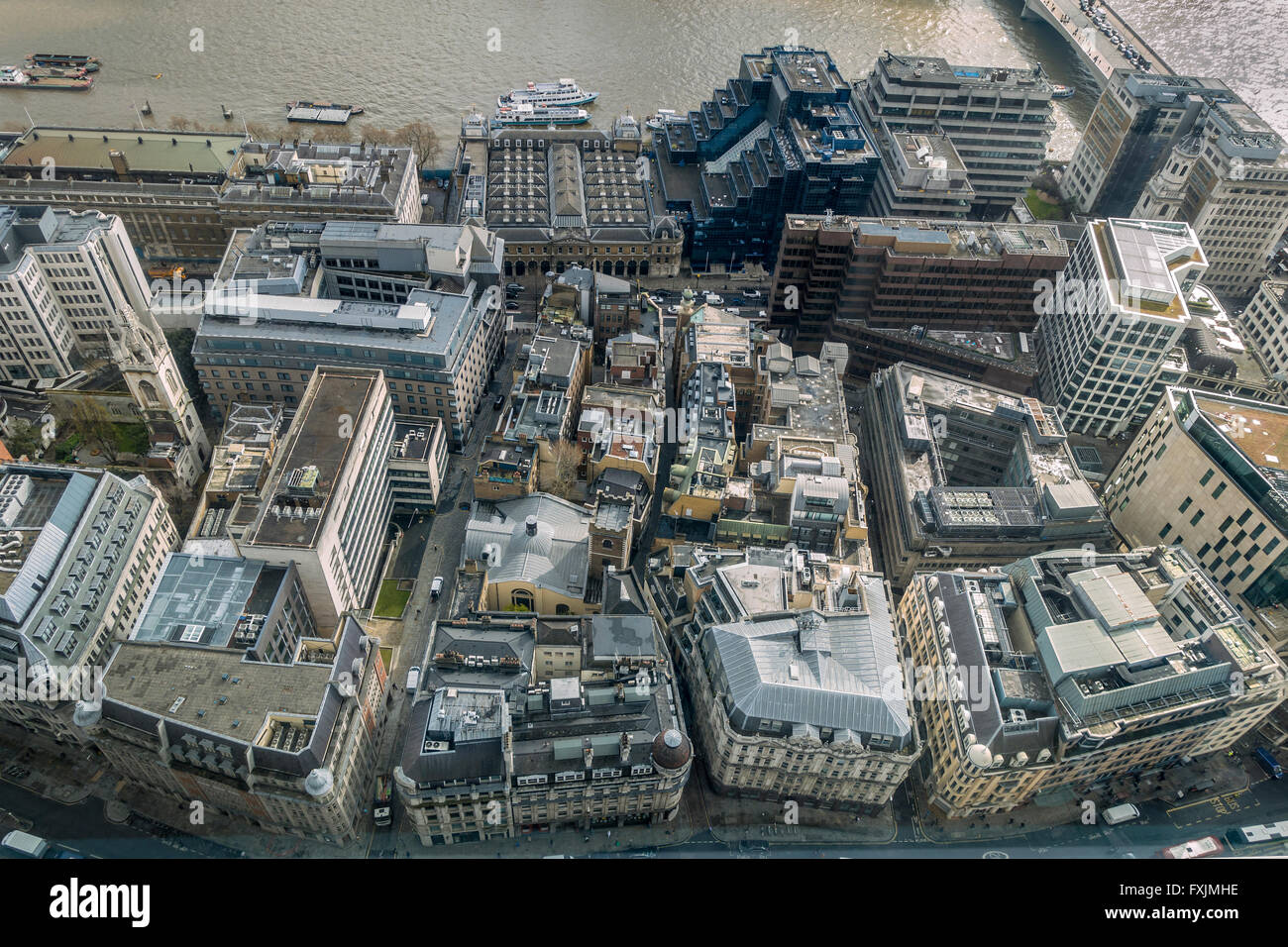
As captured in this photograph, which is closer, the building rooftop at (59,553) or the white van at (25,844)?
the white van at (25,844)

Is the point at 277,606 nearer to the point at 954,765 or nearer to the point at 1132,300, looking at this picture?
the point at 954,765

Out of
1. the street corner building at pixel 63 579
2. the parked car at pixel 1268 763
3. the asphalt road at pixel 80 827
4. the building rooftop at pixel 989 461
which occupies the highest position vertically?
the building rooftop at pixel 989 461

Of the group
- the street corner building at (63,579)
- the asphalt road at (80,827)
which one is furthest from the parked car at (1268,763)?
the street corner building at (63,579)

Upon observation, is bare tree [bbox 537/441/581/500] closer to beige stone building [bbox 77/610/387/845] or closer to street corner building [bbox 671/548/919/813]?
street corner building [bbox 671/548/919/813]

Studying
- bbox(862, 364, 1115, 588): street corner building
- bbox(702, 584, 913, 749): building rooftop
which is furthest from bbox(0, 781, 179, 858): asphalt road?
bbox(862, 364, 1115, 588): street corner building

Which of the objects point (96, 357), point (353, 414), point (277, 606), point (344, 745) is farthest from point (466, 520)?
point (96, 357)

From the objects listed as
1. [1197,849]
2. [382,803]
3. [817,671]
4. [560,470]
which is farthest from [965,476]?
[382,803]

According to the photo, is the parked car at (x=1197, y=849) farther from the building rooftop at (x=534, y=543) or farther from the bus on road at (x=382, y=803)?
the bus on road at (x=382, y=803)

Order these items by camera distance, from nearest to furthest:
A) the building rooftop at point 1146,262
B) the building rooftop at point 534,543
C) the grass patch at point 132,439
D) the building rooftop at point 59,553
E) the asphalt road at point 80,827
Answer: the building rooftop at point 59,553 < the asphalt road at point 80,827 < the building rooftop at point 534,543 < the grass patch at point 132,439 < the building rooftop at point 1146,262
